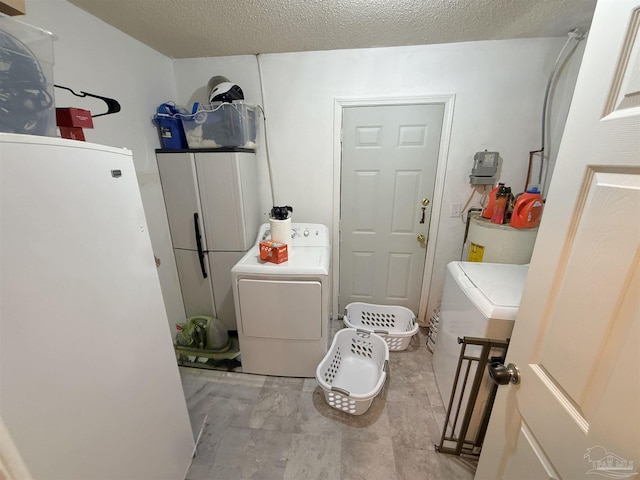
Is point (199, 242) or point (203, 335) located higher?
point (199, 242)

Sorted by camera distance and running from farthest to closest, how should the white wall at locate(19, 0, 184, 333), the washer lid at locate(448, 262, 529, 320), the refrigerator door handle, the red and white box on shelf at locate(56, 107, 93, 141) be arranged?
the refrigerator door handle
the white wall at locate(19, 0, 184, 333)
the washer lid at locate(448, 262, 529, 320)
the red and white box on shelf at locate(56, 107, 93, 141)

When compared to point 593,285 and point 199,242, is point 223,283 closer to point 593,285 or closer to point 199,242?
point 199,242

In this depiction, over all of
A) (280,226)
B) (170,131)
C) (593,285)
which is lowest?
(280,226)

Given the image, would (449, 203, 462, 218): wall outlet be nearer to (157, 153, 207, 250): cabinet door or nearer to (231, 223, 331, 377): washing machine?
(231, 223, 331, 377): washing machine

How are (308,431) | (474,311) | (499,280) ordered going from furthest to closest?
1. (308,431)
2. (499,280)
3. (474,311)

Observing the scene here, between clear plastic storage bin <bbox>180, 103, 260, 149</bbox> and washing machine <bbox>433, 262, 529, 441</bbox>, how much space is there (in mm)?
1773

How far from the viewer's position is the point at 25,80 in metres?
0.75

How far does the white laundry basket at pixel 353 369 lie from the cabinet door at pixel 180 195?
4.39 feet

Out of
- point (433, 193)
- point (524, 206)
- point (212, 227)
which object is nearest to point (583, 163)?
point (524, 206)

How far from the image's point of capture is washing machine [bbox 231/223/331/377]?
1564 mm

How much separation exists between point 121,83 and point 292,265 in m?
1.62

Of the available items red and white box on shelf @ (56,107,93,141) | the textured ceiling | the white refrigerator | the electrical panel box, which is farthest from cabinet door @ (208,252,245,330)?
the electrical panel box

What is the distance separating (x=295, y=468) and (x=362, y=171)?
202 cm

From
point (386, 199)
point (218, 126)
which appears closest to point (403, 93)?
point (386, 199)
